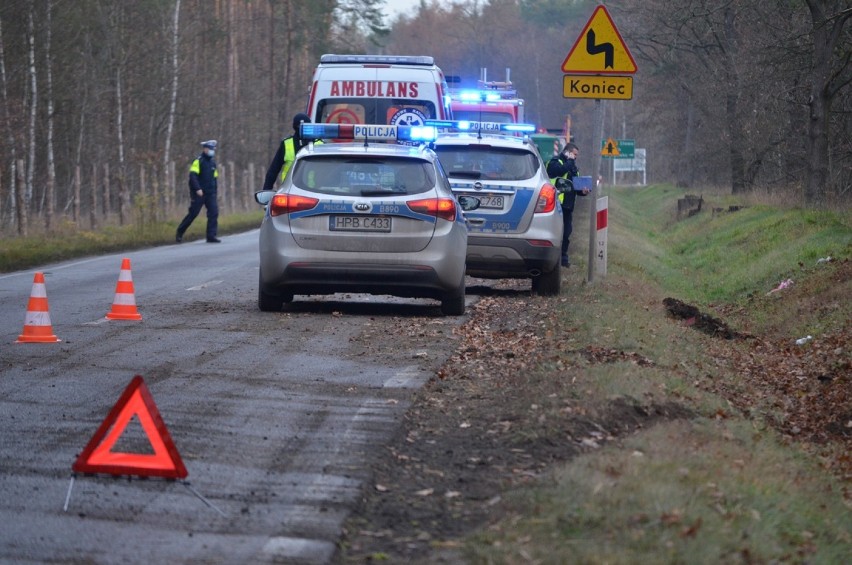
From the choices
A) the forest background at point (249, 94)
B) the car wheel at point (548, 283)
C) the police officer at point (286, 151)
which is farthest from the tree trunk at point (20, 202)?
the car wheel at point (548, 283)

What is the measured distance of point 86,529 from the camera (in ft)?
17.0

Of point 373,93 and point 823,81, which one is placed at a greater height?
point 823,81

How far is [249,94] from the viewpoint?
203ft

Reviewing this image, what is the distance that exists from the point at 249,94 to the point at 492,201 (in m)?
48.9

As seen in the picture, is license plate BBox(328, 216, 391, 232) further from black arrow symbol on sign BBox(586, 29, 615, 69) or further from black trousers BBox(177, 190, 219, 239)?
black trousers BBox(177, 190, 219, 239)

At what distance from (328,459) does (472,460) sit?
72 centimetres

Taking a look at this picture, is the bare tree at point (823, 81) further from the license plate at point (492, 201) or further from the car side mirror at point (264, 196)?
the car side mirror at point (264, 196)

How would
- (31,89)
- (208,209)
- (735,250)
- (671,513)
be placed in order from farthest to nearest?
(31,89) → (208,209) → (735,250) → (671,513)

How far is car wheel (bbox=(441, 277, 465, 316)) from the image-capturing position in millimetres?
12500

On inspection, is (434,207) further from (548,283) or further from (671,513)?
(671,513)

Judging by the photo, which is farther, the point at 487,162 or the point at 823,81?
the point at 823,81

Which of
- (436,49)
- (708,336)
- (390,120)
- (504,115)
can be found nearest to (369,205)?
(708,336)

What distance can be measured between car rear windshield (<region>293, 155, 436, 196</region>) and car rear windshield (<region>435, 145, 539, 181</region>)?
8.24ft

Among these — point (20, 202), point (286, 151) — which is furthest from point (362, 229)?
point (20, 202)
